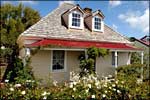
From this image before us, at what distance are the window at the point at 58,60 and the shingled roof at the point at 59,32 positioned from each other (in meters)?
1.48

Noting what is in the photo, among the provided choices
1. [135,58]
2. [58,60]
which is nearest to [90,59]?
[58,60]

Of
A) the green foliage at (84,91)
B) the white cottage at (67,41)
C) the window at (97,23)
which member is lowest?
the green foliage at (84,91)

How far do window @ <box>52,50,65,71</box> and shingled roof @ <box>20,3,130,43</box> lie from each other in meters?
1.48

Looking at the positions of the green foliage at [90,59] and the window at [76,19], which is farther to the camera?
the window at [76,19]

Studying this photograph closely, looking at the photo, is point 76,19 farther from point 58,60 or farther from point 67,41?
point 58,60

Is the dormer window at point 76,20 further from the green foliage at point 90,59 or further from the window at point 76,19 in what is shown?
the green foliage at point 90,59

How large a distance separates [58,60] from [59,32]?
2710 millimetres

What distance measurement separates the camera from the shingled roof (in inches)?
750

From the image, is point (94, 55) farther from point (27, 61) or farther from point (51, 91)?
point (51, 91)

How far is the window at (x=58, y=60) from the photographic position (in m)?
18.9

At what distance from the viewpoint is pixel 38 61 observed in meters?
18.0

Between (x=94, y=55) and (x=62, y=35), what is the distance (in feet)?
11.8

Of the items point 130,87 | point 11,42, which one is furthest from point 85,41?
point 11,42

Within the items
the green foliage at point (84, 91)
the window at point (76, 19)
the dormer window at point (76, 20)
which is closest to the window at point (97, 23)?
the dormer window at point (76, 20)
